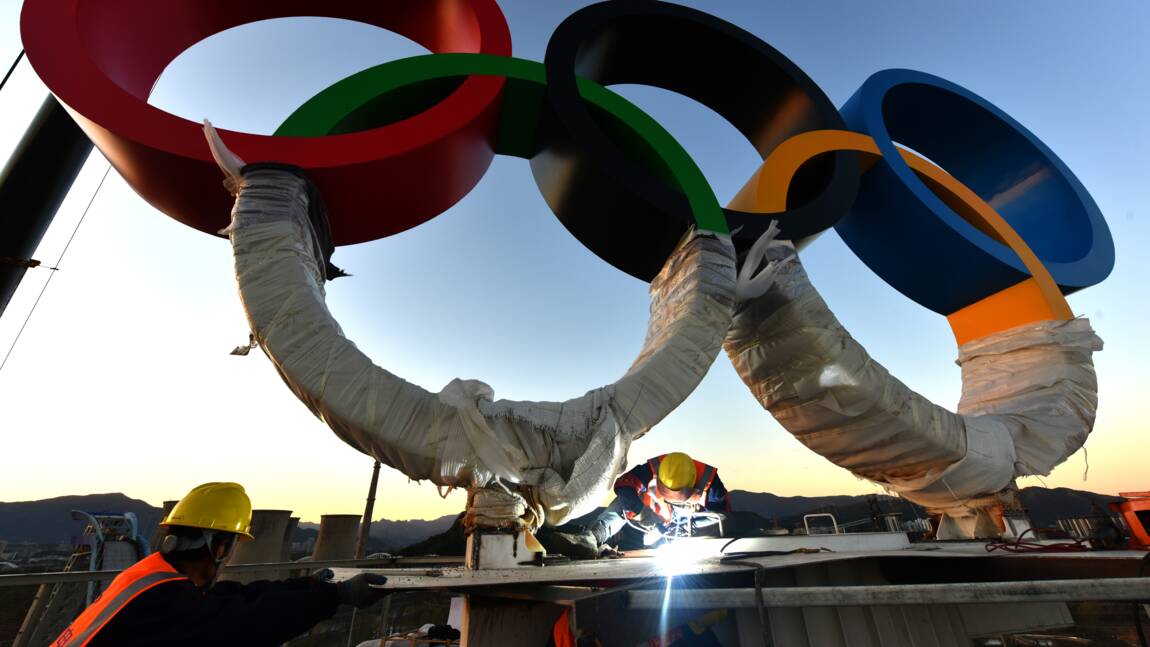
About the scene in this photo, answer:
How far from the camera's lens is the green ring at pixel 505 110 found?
383cm

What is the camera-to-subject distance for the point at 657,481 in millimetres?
7859

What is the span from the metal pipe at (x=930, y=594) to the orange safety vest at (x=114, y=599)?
1.75 m

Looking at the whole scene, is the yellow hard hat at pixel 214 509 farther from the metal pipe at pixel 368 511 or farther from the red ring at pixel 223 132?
the metal pipe at pixel 368 511

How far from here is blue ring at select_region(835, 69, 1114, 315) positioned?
5512 millimetres

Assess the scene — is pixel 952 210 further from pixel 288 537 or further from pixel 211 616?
pixel 288 537

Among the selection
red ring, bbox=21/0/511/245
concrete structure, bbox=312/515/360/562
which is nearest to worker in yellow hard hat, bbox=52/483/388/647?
red ring, bbox=21/0/511/245

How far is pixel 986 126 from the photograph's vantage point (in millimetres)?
6852

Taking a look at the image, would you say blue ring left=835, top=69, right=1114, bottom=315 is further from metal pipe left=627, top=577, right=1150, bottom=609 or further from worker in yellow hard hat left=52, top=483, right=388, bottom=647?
worker in yellow hard hat left=52, top=483, right=388, bottom=647

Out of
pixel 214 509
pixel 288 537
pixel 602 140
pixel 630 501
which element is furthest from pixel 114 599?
pixel 288 537

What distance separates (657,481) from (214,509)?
6544 millimetres

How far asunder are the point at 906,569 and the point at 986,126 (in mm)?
6485

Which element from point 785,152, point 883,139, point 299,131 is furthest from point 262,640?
point 883,139

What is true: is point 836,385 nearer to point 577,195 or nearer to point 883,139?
point 577,195

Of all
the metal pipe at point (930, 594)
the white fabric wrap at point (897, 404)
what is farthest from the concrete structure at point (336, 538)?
the metal pipe at point (930, 594)
